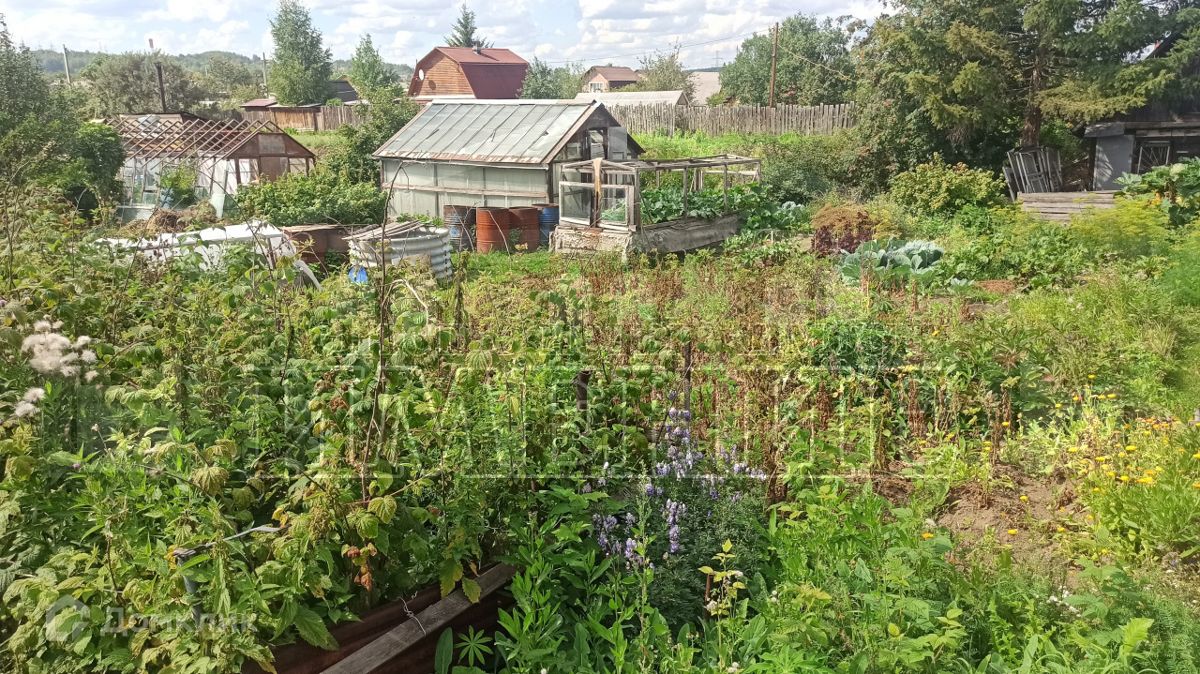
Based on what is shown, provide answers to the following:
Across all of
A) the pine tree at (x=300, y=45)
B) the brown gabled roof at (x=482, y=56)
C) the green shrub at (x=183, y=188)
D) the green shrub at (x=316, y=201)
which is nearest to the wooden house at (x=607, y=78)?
the brown gabled roof at (x=482, y=56)

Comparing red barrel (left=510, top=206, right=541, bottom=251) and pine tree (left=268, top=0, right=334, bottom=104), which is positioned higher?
pine tree (left=268, top=0, right=334, bottom=104)

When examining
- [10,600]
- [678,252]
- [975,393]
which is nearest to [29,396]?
[10,600]

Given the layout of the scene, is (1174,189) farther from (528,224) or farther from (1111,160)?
(528,224)

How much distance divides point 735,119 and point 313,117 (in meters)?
22.2

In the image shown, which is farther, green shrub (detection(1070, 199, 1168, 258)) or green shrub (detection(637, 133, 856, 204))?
green shrub (detection(637, 133, 856, 204))

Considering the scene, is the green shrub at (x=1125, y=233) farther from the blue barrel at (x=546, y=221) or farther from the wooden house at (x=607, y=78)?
the wooden house at (x=607, y=78)

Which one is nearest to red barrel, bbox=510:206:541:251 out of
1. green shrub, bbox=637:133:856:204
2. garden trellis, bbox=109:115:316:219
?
green shrub, bbox=637:133:856:204

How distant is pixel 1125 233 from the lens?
Answer: 11.0 metres

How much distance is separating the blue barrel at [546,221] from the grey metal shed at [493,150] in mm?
338

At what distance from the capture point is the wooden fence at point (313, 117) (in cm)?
3894

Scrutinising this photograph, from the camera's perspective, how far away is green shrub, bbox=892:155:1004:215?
16203mm

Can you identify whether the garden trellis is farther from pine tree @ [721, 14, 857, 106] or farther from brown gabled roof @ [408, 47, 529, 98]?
brown gabled roof @ [408, 47, 529, 98]

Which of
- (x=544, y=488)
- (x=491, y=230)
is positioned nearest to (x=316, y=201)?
(x=491, y=230)

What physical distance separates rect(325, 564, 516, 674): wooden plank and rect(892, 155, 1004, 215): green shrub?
49.8 ft
